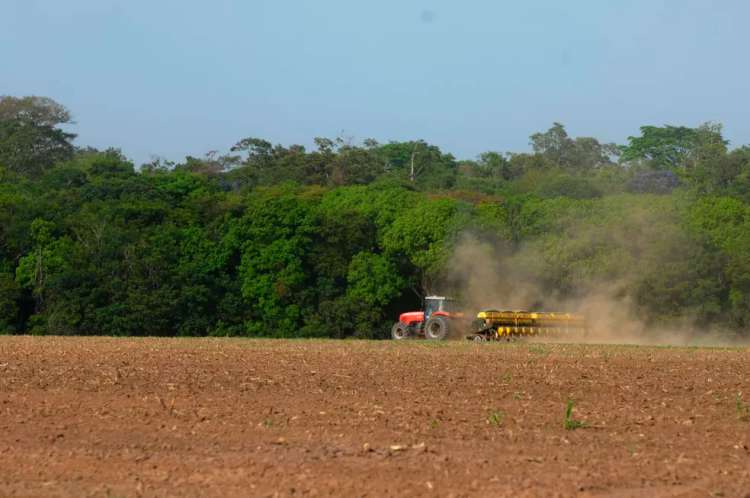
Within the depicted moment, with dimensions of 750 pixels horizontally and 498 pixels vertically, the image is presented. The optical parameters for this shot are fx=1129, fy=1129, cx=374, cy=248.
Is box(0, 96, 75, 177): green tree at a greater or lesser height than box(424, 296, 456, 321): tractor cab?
greater

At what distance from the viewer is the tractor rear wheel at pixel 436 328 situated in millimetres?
44250

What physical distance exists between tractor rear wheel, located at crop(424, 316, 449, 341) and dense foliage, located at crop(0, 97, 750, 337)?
38.3 feet

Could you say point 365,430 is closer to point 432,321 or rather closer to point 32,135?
point 432,321

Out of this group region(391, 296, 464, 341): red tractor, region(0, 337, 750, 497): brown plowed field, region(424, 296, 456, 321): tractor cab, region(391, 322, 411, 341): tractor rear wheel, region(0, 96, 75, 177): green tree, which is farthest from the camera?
region(0, 96, 75, 177): green tree

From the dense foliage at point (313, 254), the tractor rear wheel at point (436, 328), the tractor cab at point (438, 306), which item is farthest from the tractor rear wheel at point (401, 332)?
the dense foliage at point (313, 254)

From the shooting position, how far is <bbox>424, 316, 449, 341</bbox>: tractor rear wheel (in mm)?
44250

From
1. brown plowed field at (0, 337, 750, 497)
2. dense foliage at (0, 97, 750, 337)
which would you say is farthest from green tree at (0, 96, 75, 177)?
brown plowed field at (0, 337, 750, 497)

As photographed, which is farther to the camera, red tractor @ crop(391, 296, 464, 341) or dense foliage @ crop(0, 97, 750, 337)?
dense foliage @ crop(0, 97, 750, 337)

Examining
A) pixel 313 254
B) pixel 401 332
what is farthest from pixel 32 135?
pixel 401 332

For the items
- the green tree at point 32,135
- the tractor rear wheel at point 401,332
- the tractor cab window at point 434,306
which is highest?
the green tree at point 32,135

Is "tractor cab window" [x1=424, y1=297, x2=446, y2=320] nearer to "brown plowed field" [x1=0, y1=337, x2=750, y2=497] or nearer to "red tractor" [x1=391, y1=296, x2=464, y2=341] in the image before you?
"red tractor" [x1=391, y1=296, x2=464, y2=341]

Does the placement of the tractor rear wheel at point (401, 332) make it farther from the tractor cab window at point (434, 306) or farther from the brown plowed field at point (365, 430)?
the brown plowed field at point (365, 430)

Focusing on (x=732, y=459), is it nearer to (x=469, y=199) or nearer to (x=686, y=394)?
(x=686, y=394)

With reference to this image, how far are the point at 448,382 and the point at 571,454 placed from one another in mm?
7281
